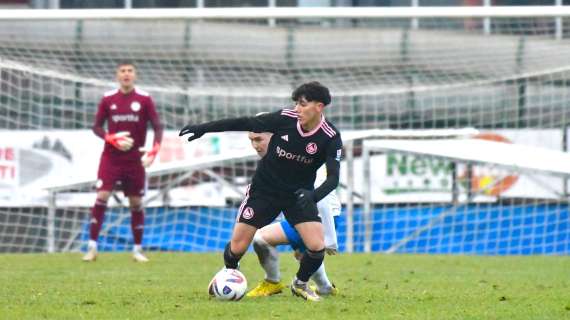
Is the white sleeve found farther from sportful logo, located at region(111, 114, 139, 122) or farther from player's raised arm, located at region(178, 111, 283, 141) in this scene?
sportful logo, located at region(111, 114, 139, 122)

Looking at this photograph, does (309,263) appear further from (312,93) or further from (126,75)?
(126,75)

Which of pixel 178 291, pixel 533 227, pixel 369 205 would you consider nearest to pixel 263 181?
pixel 178 291

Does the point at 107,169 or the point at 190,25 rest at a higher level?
the point at 190,25

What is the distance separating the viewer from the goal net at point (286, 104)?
17688 mm

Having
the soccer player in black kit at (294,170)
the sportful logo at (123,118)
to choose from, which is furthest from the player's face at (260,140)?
the sportful logo at (123,118)

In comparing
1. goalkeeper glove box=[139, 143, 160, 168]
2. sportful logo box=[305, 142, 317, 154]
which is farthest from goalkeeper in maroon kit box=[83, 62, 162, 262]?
sportful logo box=[305, 142, 317, 154]

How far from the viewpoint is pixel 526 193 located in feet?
60.4

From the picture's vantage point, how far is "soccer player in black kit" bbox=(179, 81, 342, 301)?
9.34 m

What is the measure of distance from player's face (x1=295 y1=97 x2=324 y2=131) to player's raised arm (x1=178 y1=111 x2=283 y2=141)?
0.18 metres

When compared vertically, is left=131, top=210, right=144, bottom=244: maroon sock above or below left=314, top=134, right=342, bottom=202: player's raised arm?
below

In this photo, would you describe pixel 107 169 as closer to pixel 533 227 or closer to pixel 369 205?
pixel 369 205

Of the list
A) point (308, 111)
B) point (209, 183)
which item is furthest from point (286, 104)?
point (308, 111)

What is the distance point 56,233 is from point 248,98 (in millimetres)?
3425

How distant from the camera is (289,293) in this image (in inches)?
402
